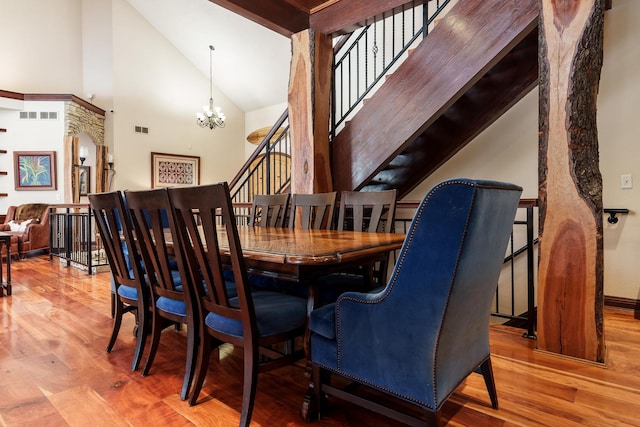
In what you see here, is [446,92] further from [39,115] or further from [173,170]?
[39,115]

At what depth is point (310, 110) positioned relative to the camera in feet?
11.3

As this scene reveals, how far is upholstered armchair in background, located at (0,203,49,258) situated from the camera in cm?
597

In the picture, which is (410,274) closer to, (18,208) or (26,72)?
(18,208)

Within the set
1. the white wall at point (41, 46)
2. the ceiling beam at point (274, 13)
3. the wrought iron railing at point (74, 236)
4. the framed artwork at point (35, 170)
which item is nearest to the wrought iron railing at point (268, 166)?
the ceiling beam at point (274, 13)

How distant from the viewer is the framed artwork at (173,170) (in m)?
8.32

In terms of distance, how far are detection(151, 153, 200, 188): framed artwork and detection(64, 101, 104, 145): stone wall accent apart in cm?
112

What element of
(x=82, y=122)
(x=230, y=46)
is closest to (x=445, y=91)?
(x=230, y=46)

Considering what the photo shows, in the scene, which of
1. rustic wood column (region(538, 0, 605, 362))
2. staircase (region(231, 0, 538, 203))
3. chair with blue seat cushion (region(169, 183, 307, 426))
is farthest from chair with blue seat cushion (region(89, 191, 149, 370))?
rustic wood column (region(538, 0, 605, 362))

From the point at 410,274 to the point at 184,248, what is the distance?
98 centimetres

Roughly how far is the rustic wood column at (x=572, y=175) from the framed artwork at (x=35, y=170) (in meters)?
8.38

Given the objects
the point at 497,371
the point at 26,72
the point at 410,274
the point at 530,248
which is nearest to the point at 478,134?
the point at 530,248

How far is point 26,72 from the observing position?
24.6 ft

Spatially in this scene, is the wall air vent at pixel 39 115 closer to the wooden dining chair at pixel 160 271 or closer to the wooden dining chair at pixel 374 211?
the wooden dining chair at pixel 160 271

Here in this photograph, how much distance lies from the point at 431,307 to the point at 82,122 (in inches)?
328
